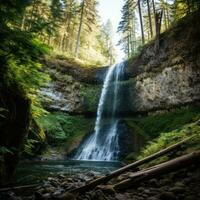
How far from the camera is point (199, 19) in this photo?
19.0 metres

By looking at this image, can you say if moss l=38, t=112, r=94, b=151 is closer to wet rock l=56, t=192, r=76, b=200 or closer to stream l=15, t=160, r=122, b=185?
stream l=15, t=160, r=122, b=185

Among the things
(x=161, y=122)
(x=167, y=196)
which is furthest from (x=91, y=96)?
(x=167, y=196)

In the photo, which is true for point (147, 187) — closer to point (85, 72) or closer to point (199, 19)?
point (199, 19)

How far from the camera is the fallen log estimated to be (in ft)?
16.7

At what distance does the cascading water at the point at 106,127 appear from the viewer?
19672 mm

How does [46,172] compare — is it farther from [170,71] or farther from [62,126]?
[62,126]

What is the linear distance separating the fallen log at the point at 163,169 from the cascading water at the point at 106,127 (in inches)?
532

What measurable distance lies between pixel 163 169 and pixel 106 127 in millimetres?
18117

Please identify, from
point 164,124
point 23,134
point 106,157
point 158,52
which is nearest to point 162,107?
point 164,124

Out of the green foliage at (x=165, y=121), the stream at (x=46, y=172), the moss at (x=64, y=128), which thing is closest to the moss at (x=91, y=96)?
the moss at (x=64, y=128)

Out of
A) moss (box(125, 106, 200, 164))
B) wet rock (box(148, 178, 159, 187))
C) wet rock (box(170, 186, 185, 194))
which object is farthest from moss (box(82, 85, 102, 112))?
wet rock (box(170, 186, 185, 194))

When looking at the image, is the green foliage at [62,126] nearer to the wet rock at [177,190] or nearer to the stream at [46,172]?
the stream at [46,172]

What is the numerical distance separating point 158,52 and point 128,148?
29.9 feet

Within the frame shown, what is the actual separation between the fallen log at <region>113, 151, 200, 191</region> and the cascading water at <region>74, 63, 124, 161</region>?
532 inches
